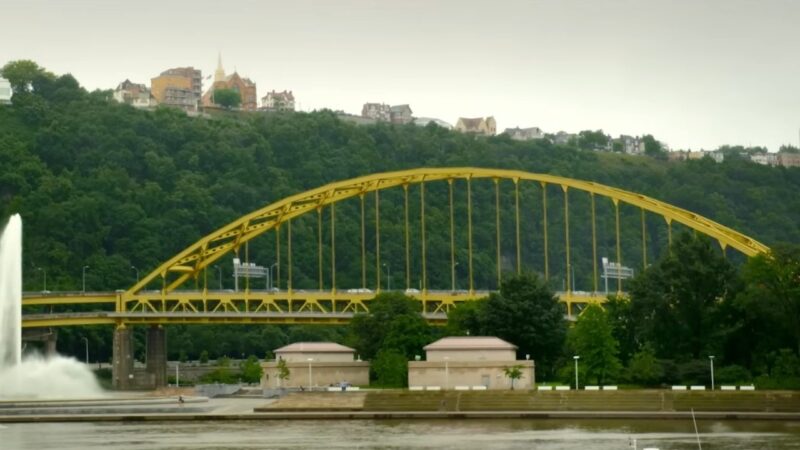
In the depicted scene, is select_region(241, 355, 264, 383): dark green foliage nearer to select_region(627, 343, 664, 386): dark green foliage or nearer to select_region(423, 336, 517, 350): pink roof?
select_region(423, 336, 517, 350): pink roof

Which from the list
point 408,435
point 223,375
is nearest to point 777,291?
point 408,435

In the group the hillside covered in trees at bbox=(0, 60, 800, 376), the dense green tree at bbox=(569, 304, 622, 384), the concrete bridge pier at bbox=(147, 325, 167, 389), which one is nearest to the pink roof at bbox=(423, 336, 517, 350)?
the dense green tree at bbox=(569, 304, 622, 384)

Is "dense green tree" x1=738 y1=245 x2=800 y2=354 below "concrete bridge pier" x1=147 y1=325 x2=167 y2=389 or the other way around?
the other way around

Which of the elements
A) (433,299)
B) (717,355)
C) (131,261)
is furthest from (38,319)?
(717,355)

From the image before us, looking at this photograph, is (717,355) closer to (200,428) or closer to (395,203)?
(200,428)

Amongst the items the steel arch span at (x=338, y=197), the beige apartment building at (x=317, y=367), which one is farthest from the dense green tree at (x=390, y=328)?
the steel arch span at (x=338, y=197)

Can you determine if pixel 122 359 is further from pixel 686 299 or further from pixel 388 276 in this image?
pixel 388 276
